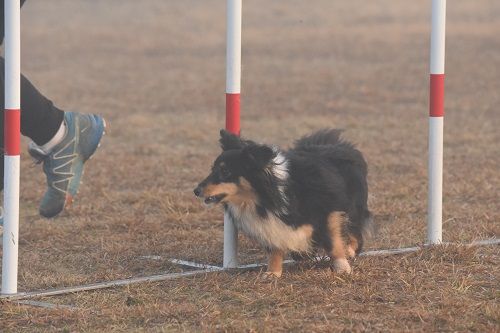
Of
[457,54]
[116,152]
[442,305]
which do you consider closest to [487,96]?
[457,54]

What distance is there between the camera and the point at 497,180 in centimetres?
796

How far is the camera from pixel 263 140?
10414mm

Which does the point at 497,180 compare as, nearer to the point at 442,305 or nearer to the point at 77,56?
the point at 442,305

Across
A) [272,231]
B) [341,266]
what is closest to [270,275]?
[272,231]

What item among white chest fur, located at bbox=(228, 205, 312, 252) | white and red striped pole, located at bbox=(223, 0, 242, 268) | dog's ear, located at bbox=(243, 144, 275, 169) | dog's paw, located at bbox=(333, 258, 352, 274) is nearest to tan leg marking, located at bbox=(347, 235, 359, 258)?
dog's paw, located at bbox=(333, 258, 352, 274)

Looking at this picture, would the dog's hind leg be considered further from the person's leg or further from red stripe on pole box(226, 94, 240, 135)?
the person's leg

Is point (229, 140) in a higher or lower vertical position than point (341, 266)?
higher

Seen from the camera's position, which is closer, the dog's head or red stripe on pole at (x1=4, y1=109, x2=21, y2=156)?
red stripe on pole at (x1=4, y1=109, x2=21, y2=156)

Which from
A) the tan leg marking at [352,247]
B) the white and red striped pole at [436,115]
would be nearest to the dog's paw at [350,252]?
the tan leg marking at [352,247]

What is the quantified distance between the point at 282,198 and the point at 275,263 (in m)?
0.38

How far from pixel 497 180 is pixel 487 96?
19.8 feet

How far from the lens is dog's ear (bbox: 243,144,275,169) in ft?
15.7

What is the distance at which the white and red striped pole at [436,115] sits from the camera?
17.6 ft

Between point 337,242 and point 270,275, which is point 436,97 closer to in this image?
point 337,242
